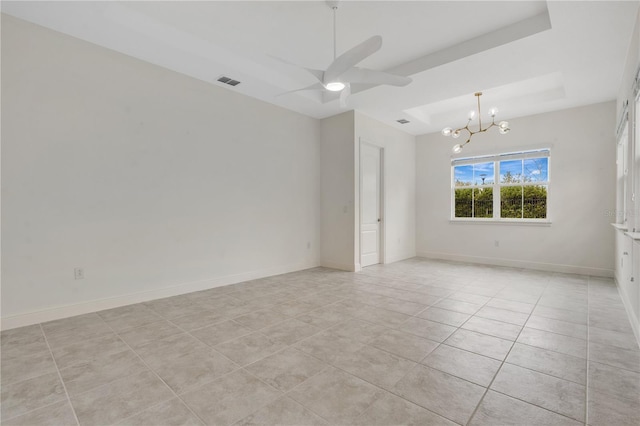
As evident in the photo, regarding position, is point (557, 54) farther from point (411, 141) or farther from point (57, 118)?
point (57, 118)

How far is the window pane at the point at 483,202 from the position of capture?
6.27 metres

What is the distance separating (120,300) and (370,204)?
422cm

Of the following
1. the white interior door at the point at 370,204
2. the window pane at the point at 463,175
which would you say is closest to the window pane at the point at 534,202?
the window pane at the point at 463,175

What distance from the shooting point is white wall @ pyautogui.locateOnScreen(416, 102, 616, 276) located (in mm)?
4941

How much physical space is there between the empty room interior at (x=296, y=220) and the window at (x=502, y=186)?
0.19 feet

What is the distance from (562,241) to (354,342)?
16.2 ft

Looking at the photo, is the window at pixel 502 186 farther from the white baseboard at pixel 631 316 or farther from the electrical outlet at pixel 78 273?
the electrical outlet at pixel 78 273

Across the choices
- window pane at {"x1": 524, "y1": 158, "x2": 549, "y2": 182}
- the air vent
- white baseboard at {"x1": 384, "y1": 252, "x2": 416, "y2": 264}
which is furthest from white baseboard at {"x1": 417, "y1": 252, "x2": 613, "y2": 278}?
the air vent

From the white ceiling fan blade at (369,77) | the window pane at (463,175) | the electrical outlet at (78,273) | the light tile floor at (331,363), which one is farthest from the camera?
the window pane at (463,175)

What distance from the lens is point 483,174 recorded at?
6344 millimetres

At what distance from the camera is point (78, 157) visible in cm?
317

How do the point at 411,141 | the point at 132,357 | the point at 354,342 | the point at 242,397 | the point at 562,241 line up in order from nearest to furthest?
the point at 242,397, the point at 132,357, the point at 354,342, the point at 562,241, the point at 411,141

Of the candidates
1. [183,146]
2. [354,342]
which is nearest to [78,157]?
[183,146]

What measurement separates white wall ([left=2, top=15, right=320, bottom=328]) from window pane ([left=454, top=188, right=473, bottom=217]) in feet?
13.6
